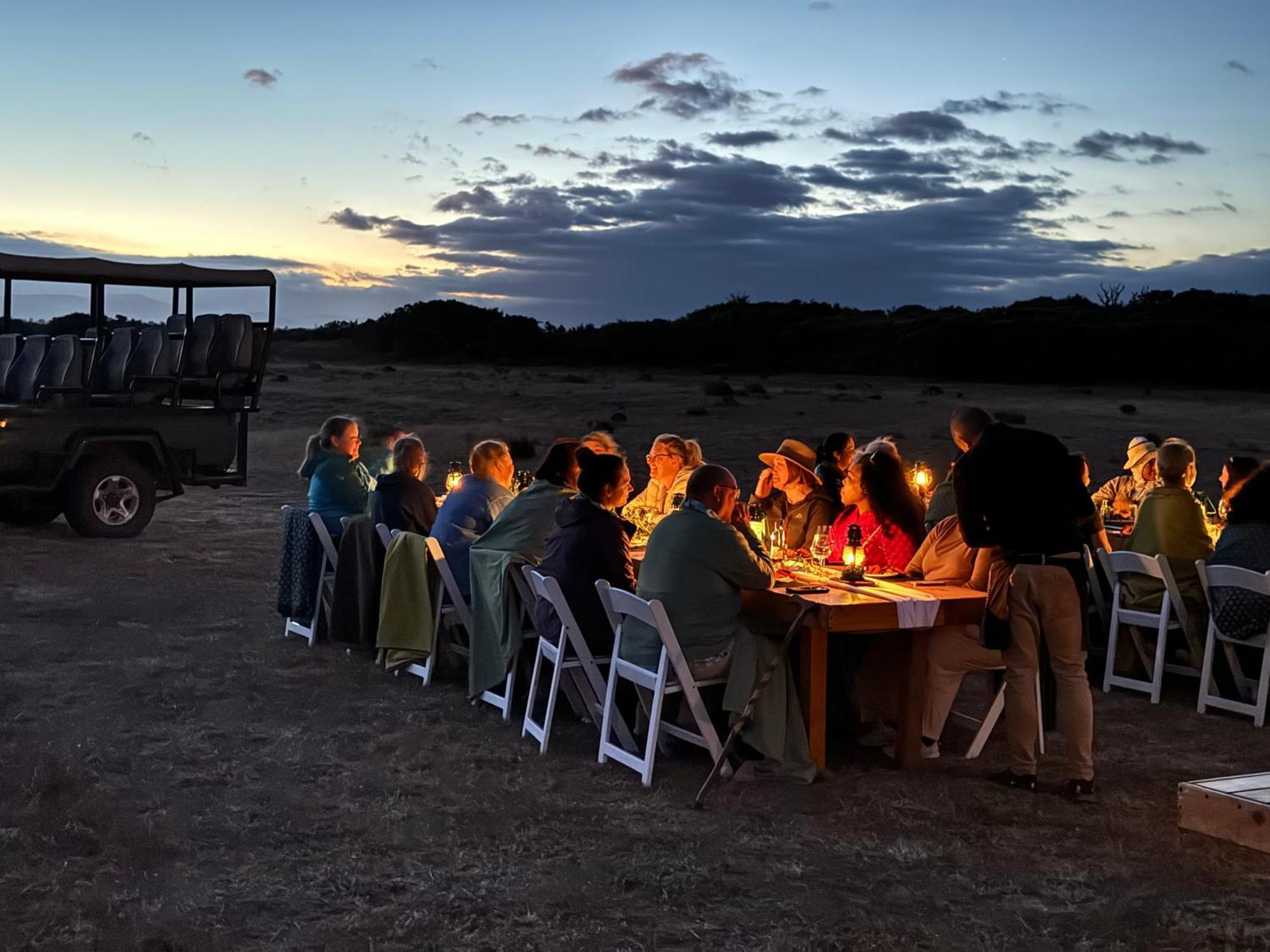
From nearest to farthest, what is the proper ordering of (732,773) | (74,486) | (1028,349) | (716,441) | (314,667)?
(732,773), (314,667), (74,486), (716,441), (1028,349)

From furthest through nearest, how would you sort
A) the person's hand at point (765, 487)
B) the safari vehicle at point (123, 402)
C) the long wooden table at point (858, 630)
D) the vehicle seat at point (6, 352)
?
the vehicle seat at point (6, 352) → the safari vehicle at point (123, 402) → the person's hand at point (765, 487) → the long wooden table at point (858, 630)

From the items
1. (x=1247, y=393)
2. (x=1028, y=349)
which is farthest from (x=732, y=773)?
(x=1028, y=349)

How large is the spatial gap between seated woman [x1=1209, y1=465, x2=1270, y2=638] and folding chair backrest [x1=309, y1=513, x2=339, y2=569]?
199 inches

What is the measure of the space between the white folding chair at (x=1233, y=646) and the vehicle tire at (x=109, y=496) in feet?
33.5

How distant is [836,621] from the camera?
582cm

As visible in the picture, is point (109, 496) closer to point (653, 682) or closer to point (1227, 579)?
point (653, 682)

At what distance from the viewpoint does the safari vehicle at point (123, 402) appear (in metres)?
13.2

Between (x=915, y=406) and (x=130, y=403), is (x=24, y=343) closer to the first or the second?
(x=130, y=403)

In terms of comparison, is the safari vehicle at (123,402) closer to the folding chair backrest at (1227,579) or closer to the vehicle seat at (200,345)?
the vehicle seat at (200,345)

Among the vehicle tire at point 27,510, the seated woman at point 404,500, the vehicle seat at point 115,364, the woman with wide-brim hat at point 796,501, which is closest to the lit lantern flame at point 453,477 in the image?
the seated woman at point 404,500

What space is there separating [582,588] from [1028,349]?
47127mm

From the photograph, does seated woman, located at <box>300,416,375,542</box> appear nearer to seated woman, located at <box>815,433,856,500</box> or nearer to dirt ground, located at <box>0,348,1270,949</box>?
dirt ground, located at <box>0,348,1270,949</box>

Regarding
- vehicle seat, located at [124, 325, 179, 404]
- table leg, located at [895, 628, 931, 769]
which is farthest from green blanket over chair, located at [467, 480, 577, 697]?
vehicle seat, located at [124, 325, 179, 404]

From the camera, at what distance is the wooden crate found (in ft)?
16.1
